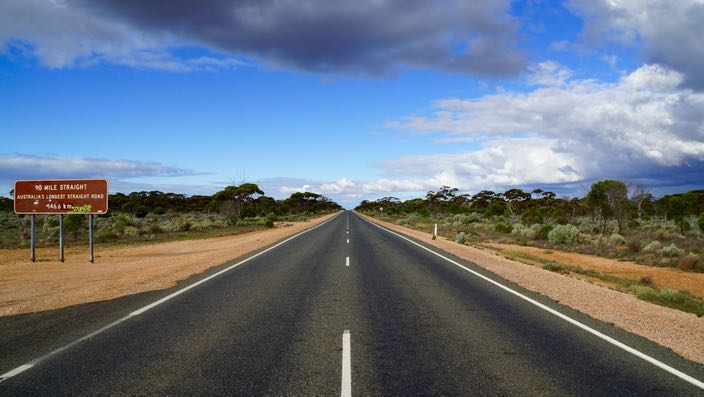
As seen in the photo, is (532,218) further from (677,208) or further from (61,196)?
(61,196)

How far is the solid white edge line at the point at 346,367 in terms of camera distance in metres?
4.55

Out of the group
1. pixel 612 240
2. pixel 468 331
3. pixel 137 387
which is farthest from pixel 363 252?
pixel 612 240

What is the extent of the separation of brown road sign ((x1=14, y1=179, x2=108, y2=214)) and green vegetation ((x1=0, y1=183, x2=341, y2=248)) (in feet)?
1.01

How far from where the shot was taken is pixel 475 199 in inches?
4210

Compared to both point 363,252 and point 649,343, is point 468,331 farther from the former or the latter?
point 363,252

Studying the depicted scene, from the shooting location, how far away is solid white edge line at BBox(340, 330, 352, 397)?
4547 millimetres

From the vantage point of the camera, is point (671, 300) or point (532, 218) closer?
point (671, 300)

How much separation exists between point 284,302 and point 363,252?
35.8 feet

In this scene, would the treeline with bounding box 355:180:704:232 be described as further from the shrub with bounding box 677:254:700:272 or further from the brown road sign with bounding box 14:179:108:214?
the brown road sign with bounding box 14:179:108:214

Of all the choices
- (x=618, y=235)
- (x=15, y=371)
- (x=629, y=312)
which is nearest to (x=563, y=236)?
(x=618, y=235)

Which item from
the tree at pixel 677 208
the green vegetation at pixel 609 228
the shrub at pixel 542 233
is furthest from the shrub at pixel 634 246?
the tree at pixel 677 208

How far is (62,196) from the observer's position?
17375 millimetres

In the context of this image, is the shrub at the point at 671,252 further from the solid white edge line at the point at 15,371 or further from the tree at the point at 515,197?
the tree at the point at 515,197

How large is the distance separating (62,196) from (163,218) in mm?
46494
